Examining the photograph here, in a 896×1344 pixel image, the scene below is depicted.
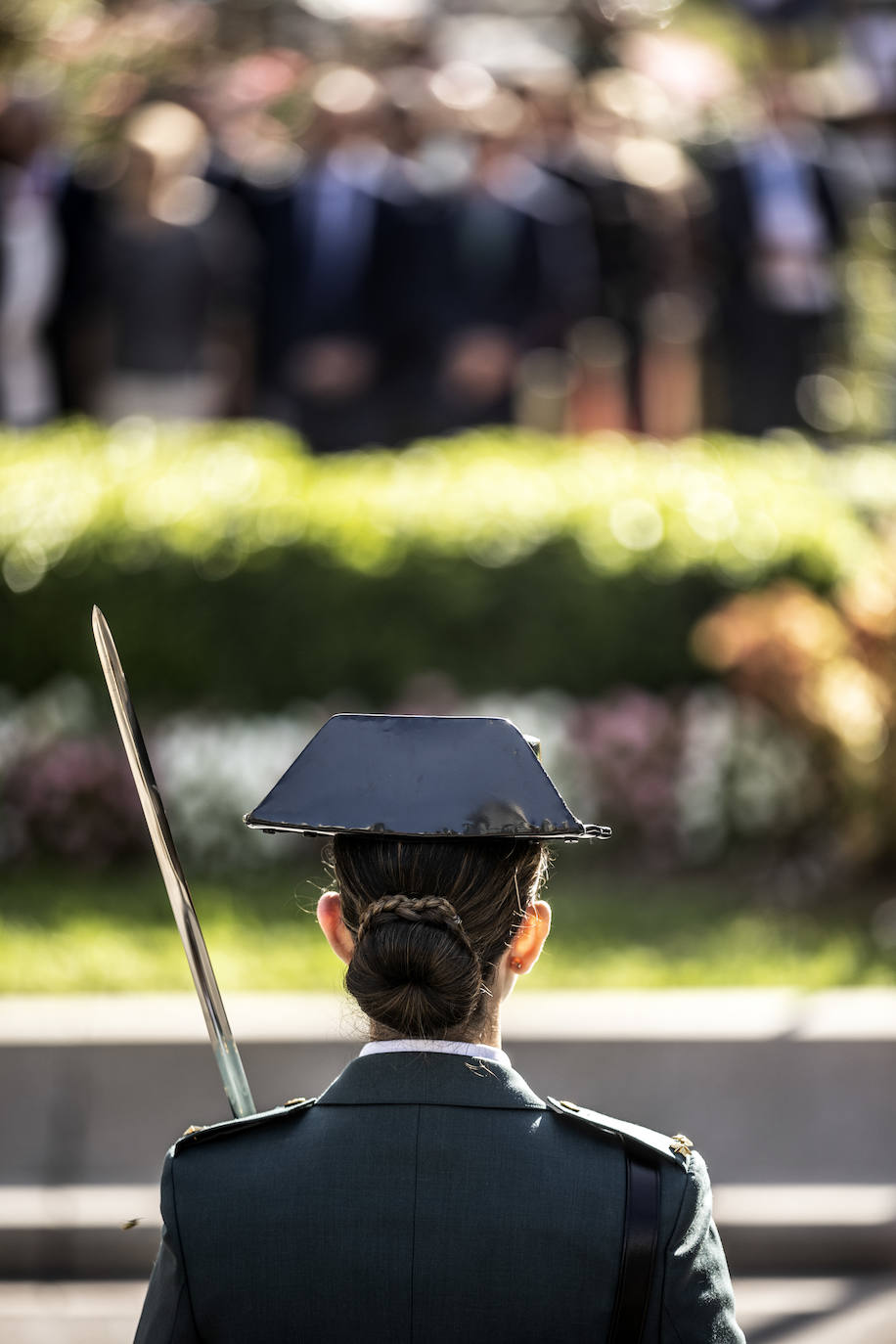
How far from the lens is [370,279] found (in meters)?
10.1

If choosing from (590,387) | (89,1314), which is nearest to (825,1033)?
(89,1314)

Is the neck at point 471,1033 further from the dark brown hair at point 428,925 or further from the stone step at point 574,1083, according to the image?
the stone step at point 574,1083

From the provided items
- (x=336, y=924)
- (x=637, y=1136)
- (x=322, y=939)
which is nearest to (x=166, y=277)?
(x=322, y=939)

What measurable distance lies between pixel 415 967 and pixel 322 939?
4510 mm

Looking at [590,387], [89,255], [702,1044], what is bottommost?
[590,387]

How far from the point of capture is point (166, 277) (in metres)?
9.59

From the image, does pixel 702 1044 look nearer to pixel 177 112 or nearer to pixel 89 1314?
pixel 89 1314

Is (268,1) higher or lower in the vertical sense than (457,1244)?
lower

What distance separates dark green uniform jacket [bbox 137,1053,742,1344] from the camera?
1.50 metres

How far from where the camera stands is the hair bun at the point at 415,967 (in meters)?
1.55

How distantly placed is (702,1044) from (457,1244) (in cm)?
321

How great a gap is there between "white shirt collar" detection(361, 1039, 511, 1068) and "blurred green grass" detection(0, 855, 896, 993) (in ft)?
12.8

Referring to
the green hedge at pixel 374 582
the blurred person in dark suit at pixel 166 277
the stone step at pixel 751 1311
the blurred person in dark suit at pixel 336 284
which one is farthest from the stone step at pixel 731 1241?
the blurred person in dark suit at pixel 336 284

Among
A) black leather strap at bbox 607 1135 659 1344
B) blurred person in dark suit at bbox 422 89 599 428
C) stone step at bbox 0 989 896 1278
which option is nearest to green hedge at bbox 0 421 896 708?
stone step at bbox 0 989 896 1278
